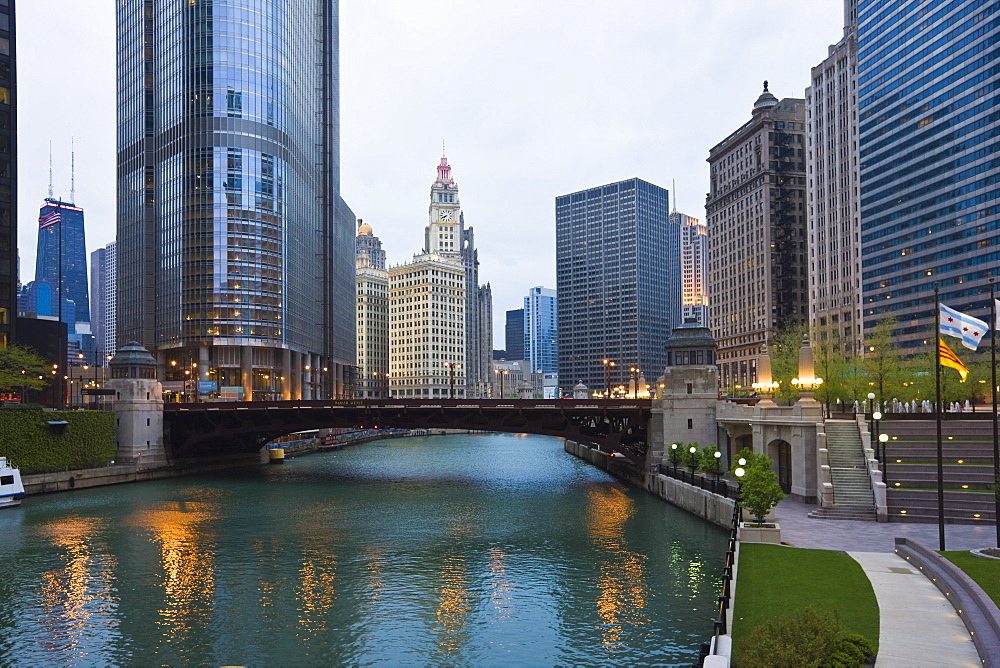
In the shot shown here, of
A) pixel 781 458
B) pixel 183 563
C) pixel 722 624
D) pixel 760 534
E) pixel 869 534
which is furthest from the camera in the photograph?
pixel 781 458

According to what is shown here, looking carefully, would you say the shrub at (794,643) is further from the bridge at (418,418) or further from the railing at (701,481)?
the bridge at (418,418)

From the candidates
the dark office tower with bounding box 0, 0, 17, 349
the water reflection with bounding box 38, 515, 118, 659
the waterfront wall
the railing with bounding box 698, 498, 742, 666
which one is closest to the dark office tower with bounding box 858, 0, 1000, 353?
the waterfront wall

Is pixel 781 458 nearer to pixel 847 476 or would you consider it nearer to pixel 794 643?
pixel 847 476

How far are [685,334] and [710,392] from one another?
604cm

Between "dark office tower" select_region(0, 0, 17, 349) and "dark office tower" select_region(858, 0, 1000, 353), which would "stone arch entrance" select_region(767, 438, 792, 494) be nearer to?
"dark office tower" select_region(0, 0, 17, 349)

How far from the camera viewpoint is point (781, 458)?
5950cm

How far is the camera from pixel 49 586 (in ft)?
135

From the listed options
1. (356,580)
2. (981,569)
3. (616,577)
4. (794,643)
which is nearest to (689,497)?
(616,577)

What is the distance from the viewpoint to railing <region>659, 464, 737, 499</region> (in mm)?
53594

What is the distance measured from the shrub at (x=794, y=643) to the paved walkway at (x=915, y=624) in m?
2.42

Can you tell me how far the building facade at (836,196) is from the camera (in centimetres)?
17838

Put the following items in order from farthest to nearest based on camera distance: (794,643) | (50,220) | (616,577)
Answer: (50,220)
(616,577)
(794,643)

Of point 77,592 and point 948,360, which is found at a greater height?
point 948,360

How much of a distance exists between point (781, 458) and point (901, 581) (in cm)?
2918
